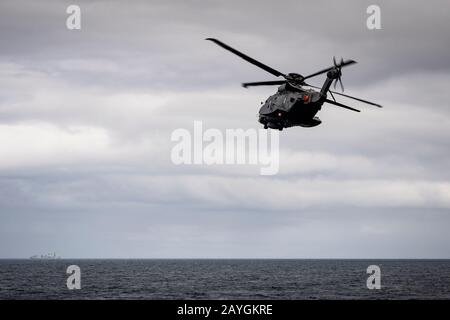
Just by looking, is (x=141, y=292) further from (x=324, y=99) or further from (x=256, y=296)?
(x=324, y=99)

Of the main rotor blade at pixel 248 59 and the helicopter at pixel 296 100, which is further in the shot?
the helicopter at pixel 296 100

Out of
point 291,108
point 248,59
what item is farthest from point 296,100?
point 248,59

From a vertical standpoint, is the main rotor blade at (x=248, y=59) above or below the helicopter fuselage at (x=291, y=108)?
above

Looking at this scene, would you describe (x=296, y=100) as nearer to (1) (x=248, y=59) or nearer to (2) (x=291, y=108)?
(2) (x=291, y=108)

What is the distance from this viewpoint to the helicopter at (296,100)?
131 ft

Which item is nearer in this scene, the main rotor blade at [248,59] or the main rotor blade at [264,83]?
the main rotor blade at [248,59]

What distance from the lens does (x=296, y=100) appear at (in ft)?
135

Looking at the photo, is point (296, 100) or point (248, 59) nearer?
point (248, 59)

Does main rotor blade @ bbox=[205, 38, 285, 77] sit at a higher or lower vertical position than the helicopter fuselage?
higher

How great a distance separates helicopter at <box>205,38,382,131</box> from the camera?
4000cm
